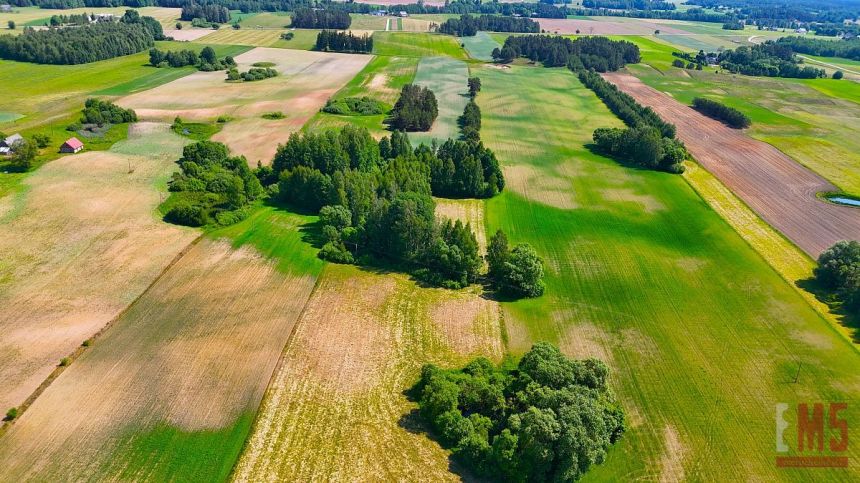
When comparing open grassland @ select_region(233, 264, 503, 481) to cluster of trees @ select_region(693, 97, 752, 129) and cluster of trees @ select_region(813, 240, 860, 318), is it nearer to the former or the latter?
cluster of trees @ select_region(813, 240, 860, 318)

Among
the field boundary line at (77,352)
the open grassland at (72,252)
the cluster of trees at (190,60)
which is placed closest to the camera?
the field boundary line at (77,352)

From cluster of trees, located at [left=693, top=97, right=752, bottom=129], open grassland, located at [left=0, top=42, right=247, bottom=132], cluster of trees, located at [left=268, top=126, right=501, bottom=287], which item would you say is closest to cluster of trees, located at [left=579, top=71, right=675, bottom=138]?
cluster of trees, located at [left=693, top=97, right=752, bottom=129]

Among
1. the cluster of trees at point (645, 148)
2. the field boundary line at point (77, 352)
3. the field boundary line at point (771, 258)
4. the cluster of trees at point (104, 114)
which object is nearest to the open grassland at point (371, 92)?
the cluster of trees at point (104, 114)

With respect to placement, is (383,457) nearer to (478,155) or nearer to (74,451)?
(74,451)

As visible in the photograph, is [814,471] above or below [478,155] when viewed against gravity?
below

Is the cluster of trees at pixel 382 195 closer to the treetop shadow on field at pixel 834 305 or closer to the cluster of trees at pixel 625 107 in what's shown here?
the treetop shadow on field at pixel 834 305

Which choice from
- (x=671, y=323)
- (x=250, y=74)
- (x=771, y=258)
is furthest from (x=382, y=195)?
(x=250, y=74)

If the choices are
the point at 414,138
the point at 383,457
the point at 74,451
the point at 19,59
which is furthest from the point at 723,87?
the point at 19,59
